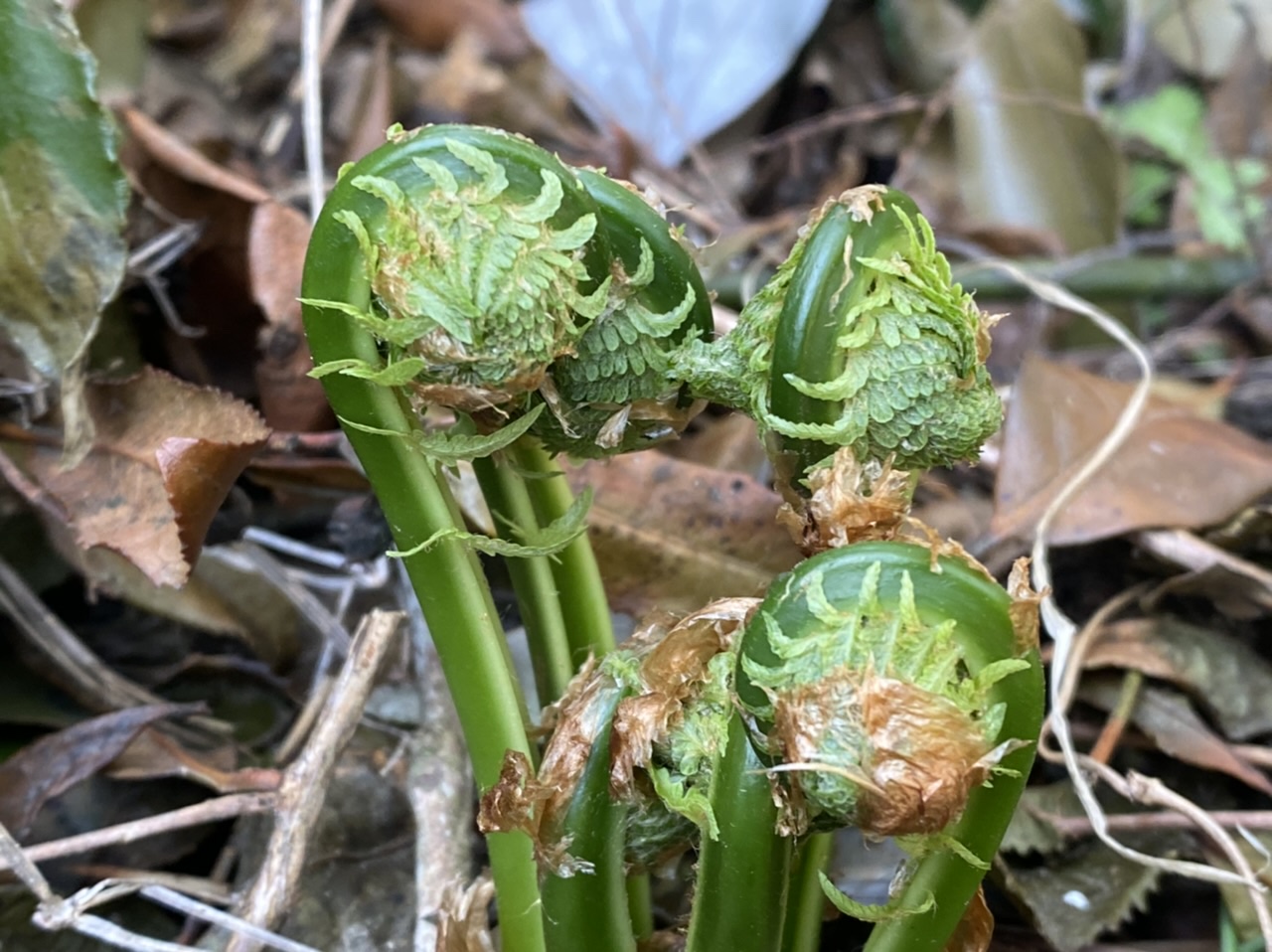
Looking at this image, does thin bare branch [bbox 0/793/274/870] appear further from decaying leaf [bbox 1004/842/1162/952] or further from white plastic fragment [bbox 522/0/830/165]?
white plastic fragment [bbox 522/0/830/165]

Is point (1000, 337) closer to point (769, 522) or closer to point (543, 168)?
point (769, 522)

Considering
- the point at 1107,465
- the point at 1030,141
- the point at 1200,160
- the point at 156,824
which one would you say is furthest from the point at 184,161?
the point at 1200,160

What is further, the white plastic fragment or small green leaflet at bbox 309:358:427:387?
the white plastic fragment

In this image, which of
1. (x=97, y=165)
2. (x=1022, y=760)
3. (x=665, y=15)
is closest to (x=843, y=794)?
(x=1022, y=760)

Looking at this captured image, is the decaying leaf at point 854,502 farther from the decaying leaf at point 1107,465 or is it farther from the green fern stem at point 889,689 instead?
the decaying leaf at point 1107,465

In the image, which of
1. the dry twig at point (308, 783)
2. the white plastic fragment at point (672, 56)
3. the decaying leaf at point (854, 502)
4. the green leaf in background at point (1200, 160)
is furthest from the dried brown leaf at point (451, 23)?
the decaying leaf at point (854, 502)

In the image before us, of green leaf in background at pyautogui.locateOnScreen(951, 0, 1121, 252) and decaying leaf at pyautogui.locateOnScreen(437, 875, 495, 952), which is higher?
decaying leaf at pyautogui.locateOnScreen(437, 875, 495, 952)

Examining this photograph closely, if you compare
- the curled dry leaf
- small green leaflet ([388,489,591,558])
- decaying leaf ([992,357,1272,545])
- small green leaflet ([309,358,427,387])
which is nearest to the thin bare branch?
the curled dry leaf
